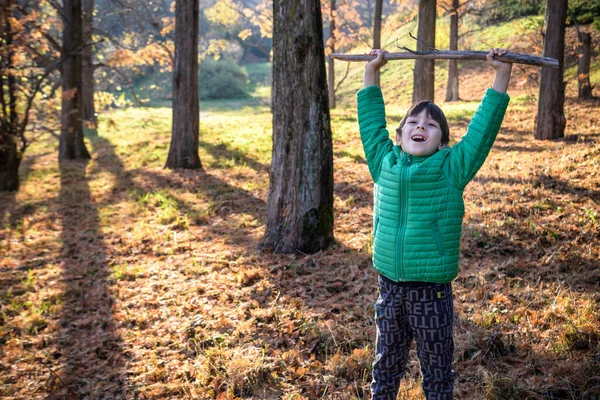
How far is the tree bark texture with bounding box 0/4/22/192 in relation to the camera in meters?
9.07

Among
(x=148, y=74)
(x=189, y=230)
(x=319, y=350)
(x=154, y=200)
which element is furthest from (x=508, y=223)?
(x=148, y=74)

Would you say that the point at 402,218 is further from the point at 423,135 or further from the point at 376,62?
the point at 376,62

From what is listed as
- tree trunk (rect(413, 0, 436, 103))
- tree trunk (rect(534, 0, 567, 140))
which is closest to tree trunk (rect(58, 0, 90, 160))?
tree trunk (rect(413, 0, 436, 103))

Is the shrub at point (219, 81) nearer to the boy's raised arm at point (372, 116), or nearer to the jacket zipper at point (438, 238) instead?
the boy's raised arm at point (372, 116)

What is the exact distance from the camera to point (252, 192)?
31.4 feet

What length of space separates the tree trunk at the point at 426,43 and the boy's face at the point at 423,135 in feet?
31.5

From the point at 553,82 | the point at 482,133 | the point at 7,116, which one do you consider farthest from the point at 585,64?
the point at 7,116

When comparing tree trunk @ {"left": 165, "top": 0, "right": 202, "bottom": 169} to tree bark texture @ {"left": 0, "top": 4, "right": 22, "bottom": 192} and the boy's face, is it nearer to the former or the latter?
tree bark texture @ {"left": 0, "top": 4, "right": 22, "bottom": 192}

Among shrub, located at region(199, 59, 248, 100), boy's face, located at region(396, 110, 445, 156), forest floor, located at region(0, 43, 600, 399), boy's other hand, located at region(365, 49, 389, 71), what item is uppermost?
shrub, located at region(199, 59, 248, 100)

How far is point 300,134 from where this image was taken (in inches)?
234

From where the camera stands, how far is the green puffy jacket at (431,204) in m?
2.55

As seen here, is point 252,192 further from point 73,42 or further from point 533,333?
point 73,42

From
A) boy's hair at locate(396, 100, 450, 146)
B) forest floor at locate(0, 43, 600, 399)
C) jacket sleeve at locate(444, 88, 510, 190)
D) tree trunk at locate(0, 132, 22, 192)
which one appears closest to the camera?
jacket sleeve at locate(444, 88, 510, 190)

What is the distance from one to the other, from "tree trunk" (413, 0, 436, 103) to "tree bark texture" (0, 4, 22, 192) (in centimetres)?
874
